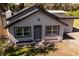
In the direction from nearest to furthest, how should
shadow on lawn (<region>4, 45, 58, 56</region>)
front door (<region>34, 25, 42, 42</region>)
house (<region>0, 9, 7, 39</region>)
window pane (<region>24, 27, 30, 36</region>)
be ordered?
shadow on lawn (<region>4, 45, 58, 56</region>) < house (<region>0, 9, 7, 39</region>) < window pane (<region>24, 27, 30, 36</region>) < front door (<region>34, 25, 42, 42</region>)

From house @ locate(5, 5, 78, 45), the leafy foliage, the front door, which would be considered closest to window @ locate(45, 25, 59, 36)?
house @ locate(5, 5, 78, 45)

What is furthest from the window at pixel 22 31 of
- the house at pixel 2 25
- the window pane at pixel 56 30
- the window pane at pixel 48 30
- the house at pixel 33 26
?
the window pane at pixel 56 30

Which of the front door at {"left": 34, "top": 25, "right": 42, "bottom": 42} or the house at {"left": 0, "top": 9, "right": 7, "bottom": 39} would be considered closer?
the house at {"left": 0, "top": 9, "right": 7, "bottom": 39}

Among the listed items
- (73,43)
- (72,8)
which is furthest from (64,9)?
(73,43)

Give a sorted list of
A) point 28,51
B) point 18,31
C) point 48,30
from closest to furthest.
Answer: point 28,51 → point 18,31 → point 48,30

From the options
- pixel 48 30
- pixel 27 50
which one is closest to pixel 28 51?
pixel 27 50

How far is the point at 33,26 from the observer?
1114 cm

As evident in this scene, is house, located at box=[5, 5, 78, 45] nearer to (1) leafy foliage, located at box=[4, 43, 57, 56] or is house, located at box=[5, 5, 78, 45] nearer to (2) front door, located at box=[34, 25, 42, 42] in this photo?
(2) front door, located at box=[34, 25, 42, 42]

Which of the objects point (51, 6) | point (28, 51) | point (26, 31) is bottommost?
point (28, 51)

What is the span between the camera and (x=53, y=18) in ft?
36.3

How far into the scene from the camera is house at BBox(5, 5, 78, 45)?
10.7 meters

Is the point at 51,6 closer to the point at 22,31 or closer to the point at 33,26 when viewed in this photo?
the point at 33,26

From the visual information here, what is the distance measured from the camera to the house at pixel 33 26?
1070 centimetres

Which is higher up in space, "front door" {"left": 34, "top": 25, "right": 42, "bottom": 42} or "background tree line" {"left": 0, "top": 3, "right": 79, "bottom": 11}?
"background tree line" {"left": 0, "top": 3, "right": 79, "bottom": 11}
